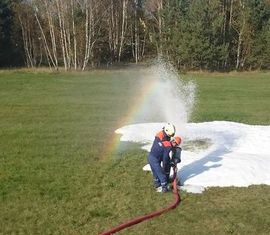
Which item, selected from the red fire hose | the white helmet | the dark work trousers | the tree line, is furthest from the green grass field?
the tree line

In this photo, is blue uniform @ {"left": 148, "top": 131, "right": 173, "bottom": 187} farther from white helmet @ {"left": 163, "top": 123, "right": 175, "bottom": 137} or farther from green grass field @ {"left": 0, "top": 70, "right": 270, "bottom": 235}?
green grass field @ {"left": 0, "top": 70, "right": 270, "bottom": 235}

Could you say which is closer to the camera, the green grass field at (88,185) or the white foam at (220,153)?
the green grass field at (88,185)

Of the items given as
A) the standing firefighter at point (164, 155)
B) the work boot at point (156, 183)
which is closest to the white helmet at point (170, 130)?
the standing firefighter at point (164, 155)

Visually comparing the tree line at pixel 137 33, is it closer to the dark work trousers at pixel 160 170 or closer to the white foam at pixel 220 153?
the white foam at pixel 220 153

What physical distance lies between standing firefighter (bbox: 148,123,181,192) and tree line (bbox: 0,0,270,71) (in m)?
38.8

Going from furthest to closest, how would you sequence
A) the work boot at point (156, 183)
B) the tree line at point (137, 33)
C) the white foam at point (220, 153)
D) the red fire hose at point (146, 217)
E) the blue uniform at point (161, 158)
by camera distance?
1. the tree line at point (137, 33)
2. the white foam at point (220, 153)
3. the work boot at point (156, 183)
4. the blue uniform at point (161, 158)
5. the red fire hose at point (146, 217)

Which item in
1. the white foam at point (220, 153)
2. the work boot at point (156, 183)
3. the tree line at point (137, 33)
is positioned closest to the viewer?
the work boot at point (156, 183)

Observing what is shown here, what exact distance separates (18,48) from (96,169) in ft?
155

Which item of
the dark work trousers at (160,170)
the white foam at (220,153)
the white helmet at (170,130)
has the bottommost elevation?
the white foam at (220,153)

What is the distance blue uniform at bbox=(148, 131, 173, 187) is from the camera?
35.0 feet

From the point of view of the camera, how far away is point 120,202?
1005 cm

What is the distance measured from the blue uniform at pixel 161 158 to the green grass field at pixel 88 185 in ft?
1.10

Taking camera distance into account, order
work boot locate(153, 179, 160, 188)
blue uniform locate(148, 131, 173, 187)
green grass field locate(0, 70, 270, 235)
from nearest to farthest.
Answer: green grass field locate(0, 70, 270, 235) < blue uniform locate(148, 131, 173, 187) < work boot locate(153, 179, 160, 188)

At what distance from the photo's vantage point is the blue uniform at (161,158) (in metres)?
10.7
